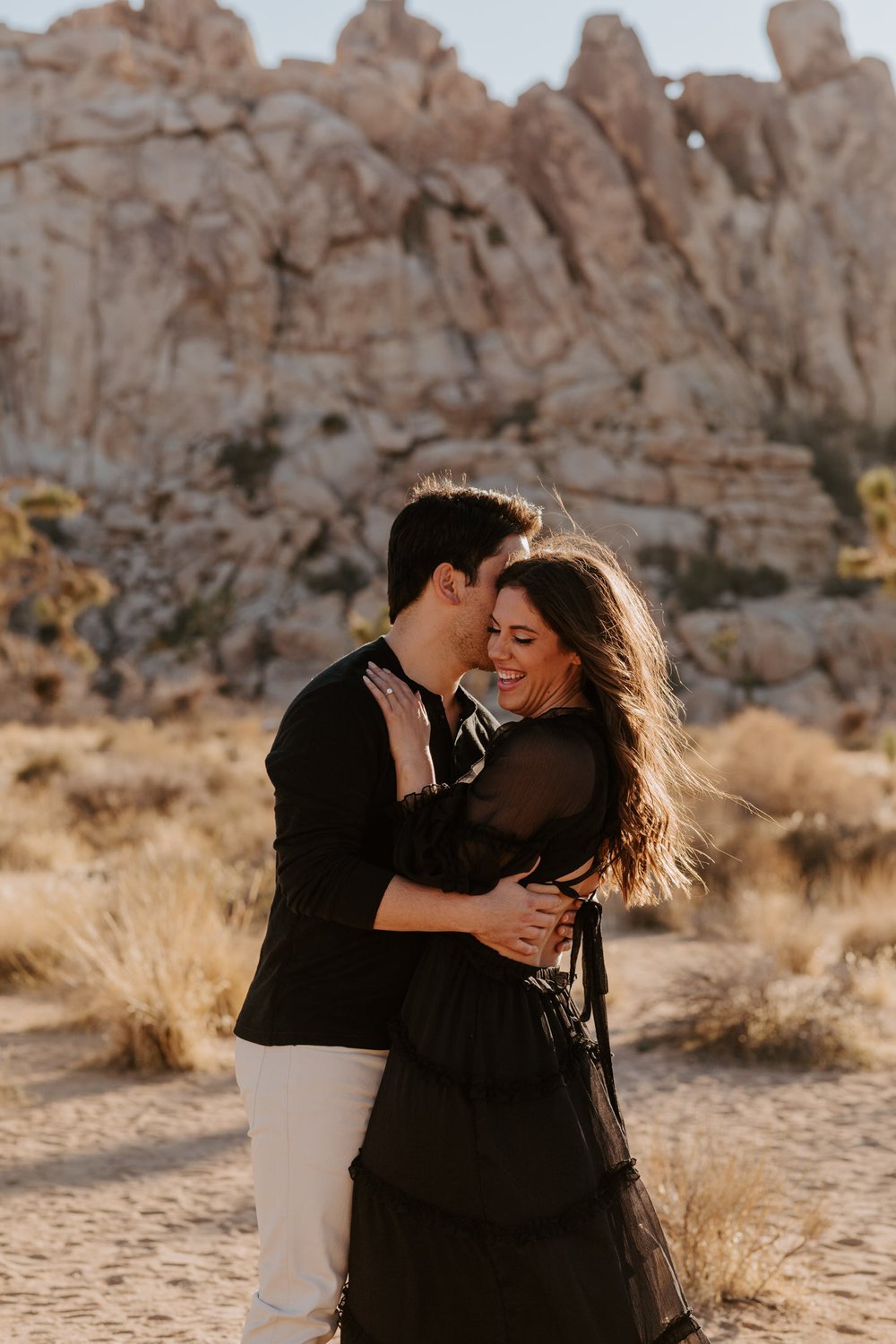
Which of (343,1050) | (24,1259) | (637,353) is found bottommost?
(24,1259)

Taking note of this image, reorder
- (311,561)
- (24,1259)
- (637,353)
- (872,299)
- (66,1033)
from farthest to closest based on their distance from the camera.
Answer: (872,299) < (637,353) < (311,561) < (66,1033) < (24,1259)

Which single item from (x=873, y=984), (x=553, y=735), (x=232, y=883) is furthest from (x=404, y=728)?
(x=873, y=984)

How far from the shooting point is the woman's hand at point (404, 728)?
2.68m

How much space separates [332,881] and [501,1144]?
60 centimetres

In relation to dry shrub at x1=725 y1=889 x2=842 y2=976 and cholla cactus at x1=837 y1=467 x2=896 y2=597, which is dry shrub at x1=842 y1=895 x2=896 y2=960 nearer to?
dry shrub at x1=725 y1=889 x2=842 y2=976

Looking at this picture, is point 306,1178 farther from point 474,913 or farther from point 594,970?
point 594,970

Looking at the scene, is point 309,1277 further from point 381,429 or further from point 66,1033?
point 381,429

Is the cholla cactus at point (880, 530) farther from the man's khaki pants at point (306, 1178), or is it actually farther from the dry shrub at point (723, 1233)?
the man's khaki pants at point (306, 1178)

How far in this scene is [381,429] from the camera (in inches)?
1599

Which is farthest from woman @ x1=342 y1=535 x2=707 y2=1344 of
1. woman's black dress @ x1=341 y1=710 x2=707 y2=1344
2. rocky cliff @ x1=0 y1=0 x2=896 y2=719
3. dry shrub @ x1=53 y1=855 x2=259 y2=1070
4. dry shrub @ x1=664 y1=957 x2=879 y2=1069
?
rocky cliff @ x1=0 y1=0 x2=896 y2=719

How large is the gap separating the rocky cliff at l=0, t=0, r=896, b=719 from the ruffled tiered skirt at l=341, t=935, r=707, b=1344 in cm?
3263

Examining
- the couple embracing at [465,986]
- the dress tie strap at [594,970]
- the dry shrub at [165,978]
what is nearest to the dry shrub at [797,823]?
the dry shrub at [165,978]

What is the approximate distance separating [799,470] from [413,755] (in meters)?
40.6

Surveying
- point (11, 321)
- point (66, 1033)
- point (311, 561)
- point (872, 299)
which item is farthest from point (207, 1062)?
point (872, 299)
